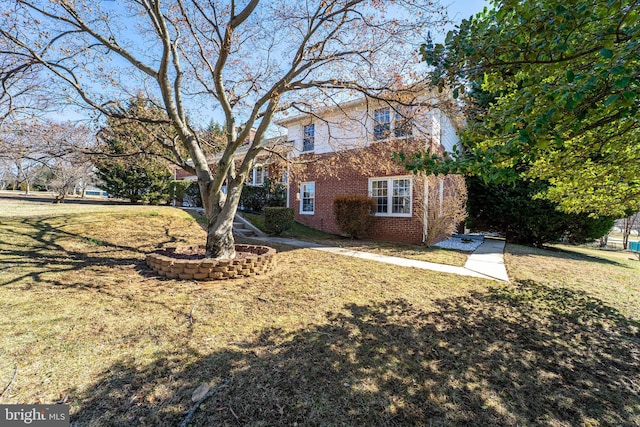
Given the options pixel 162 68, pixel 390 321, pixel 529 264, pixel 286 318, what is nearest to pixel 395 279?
pixel 390 321

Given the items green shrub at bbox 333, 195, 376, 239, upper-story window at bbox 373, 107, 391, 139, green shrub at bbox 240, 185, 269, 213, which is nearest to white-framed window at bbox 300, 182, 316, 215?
green shrub at bbox 240, 185, 269, 213

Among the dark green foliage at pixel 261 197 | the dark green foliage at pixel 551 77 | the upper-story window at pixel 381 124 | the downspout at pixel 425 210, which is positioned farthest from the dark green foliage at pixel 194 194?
the dark green foliage at pixel 551 77

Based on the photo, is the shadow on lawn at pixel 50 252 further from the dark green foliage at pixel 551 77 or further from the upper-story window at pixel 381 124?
Result: the dark green foliage at pixel 551 77

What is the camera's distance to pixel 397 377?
2.62 meters

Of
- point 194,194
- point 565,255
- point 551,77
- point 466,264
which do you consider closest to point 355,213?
point 466,264

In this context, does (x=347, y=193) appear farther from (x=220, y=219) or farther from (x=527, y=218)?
(x=527, y=218)

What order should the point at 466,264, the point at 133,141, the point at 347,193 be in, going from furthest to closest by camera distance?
the point at 347,193
the point at 466,264
the point at 133,141

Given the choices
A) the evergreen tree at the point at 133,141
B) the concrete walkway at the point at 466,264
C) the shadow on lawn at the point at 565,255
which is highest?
the evergreen tree at the point at 133,141

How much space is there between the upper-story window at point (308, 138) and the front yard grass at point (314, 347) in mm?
9296

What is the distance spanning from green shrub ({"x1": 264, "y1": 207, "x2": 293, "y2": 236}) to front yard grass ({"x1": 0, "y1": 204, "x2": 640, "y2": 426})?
5034 millimetres

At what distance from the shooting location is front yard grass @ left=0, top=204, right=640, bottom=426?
86.7 inches

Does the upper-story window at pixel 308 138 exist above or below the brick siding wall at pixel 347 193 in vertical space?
above

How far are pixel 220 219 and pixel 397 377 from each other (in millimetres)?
4531

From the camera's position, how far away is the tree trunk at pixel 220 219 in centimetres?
564
